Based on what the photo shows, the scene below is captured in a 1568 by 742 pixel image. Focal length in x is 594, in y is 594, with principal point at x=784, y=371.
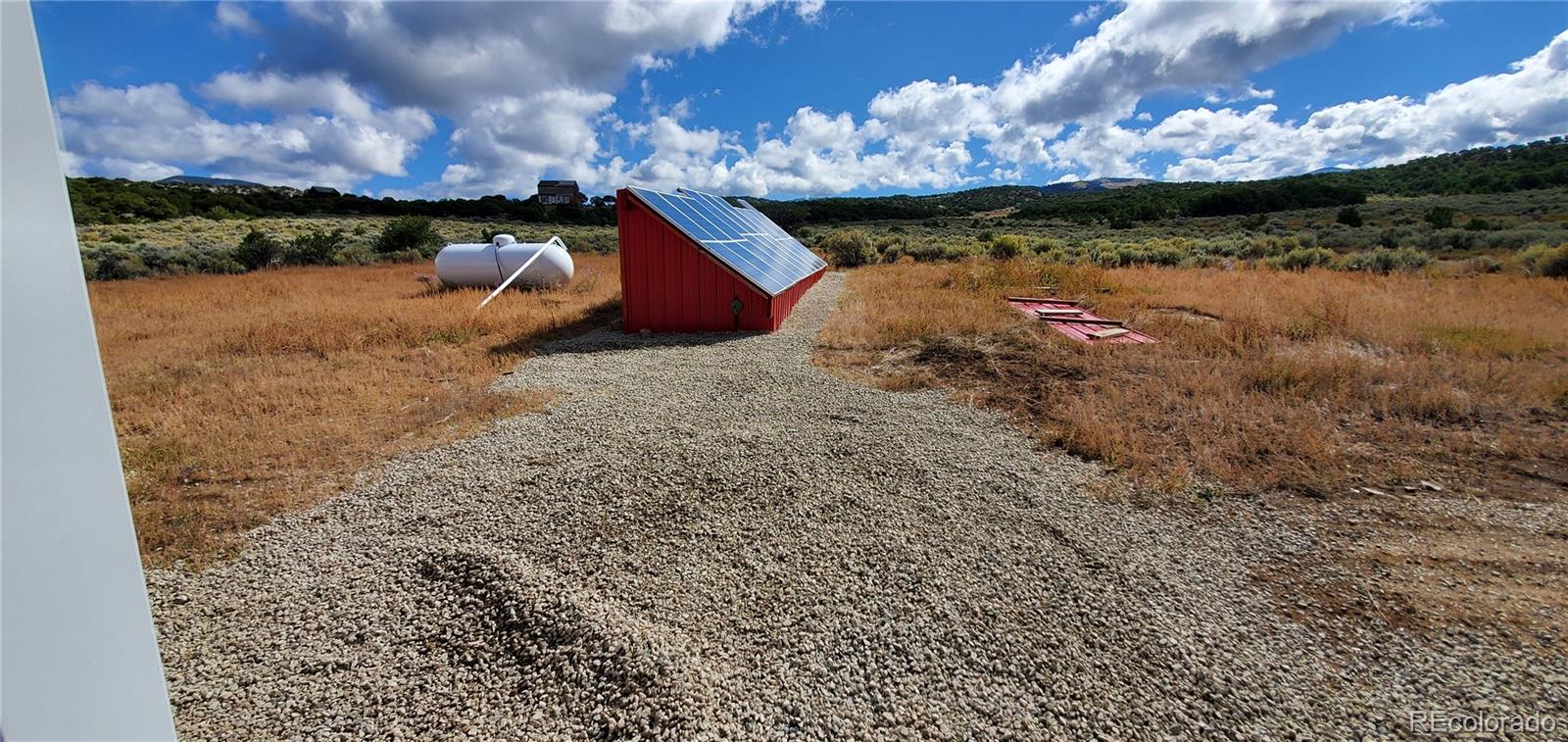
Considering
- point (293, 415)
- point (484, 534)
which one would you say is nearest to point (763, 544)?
point (484, 534)

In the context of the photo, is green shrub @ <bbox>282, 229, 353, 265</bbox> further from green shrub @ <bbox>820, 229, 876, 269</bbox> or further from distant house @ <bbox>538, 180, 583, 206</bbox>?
distant house @ <bbox>538, 180, 583, 206</bbox>

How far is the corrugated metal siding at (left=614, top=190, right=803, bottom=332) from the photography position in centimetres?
1164

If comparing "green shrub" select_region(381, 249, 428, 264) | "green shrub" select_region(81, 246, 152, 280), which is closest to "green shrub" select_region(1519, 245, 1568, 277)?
"green shrub" select_region(381, 249, 428, 264)

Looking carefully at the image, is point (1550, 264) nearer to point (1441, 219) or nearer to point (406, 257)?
point (1441, 219)

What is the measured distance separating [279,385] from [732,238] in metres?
8.60

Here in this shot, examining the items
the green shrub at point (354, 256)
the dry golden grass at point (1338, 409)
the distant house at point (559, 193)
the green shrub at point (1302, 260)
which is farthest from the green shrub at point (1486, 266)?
the distant house at point (559, 193)

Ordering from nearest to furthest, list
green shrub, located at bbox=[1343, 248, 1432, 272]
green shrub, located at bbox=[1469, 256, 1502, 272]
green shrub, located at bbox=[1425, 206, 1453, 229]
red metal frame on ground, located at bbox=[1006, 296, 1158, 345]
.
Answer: red metal frame on ground, located at bbox=[1006, 296, 1158, 345] → green shrub, located at bbox=[1469, 256, 1502, 272] → green shrub, located at bbox=[1343, 248, 1432, 272] → green shrub, located at bbox=[1425, 206, 1453, 229]

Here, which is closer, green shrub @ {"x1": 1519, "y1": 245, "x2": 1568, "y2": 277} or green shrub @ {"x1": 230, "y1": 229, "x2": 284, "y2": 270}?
green shrub @ {"x1": 1519, "y1": 245, "x2": 1568, "y2": 277}

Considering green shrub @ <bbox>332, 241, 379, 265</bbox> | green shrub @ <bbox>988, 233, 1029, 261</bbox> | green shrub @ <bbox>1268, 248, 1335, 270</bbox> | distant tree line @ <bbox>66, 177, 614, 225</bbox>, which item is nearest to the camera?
green shrub @ <bbox>1268, 248, 1335, 270</bbox>

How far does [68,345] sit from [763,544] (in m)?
3.50

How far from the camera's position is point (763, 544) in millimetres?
4156

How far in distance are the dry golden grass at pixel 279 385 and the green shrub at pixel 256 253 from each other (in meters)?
7.92

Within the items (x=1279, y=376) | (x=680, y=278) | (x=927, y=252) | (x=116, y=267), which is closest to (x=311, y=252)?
(x=116, y=267)

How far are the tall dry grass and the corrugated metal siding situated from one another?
1674 mm
